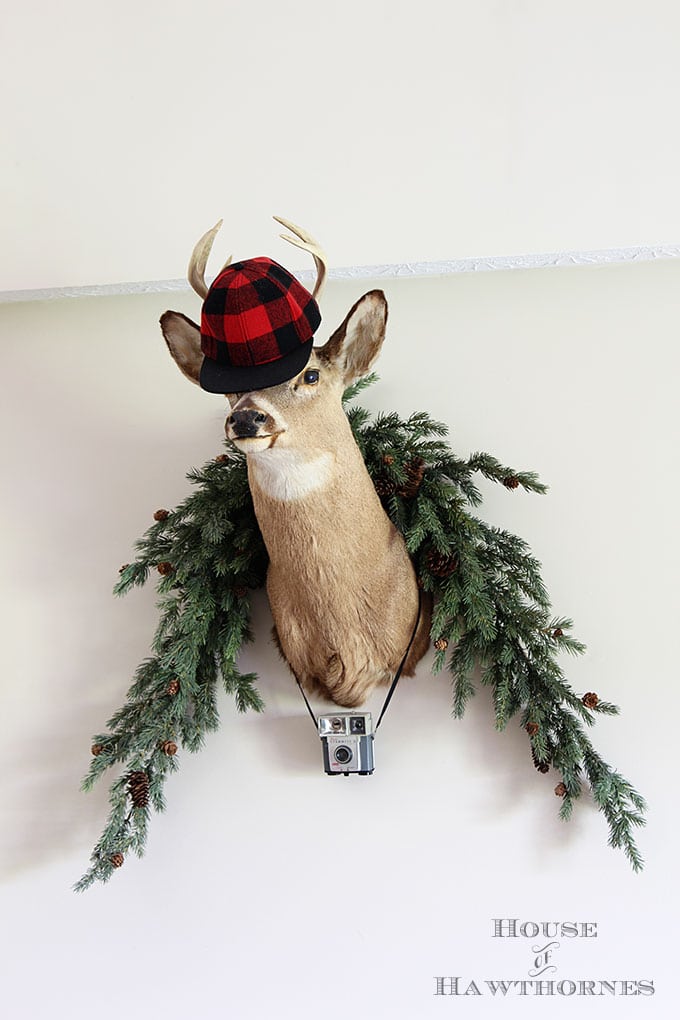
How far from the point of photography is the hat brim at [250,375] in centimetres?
113

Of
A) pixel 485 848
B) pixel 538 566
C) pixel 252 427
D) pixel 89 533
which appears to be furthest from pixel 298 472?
pixel 485 848

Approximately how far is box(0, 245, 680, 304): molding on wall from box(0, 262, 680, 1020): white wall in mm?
28

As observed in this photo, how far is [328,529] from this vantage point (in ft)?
4.24

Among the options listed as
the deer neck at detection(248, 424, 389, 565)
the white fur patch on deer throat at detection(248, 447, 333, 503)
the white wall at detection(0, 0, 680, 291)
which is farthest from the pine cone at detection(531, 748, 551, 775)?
the white wall at detection(0, 0, 680, 291)

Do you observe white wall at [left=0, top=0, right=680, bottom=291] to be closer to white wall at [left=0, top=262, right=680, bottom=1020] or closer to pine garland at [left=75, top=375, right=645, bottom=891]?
white wall at [left=0, top=262, right=680, bottom=1020]

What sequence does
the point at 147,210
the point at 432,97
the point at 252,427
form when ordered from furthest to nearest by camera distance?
the point at 147,210
the point at 432,97
the point at 252,427

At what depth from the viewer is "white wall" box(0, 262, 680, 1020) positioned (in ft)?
4.63

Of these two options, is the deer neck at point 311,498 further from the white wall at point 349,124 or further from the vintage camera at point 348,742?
the white wall at point 349,124

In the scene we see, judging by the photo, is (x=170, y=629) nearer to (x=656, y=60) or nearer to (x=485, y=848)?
(x=485, y=848)

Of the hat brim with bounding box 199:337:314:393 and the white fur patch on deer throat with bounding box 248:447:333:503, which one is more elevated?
the hat brim with bounding box 199:337:314:393

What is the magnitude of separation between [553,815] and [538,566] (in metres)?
0.41

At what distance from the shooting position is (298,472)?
124 centimetres

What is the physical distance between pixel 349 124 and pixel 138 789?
3.95 feet

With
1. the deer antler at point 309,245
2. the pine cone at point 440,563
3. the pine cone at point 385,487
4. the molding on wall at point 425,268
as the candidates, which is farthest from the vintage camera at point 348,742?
the molding on wall at point 425,268
